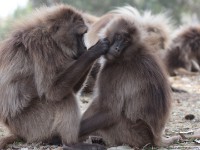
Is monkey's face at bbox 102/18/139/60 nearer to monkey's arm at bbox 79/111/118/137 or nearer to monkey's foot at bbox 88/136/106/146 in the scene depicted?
monkey's arm at bbox 79/111/118/137

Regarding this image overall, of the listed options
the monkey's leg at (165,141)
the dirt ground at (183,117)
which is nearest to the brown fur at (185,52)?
the dirt ground at (183,117)

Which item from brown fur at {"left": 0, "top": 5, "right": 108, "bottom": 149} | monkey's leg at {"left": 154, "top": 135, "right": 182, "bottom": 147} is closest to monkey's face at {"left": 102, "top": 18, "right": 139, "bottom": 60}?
brown fur at {"left": 0, "top": 5, "right": 108, "bottom": 149}

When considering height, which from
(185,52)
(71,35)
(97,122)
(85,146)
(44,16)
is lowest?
(185,52)

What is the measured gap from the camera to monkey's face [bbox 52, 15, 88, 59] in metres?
5.28

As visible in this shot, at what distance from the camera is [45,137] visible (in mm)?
5270

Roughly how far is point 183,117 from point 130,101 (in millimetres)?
1870

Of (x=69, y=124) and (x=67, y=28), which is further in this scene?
(x=67, y=28)

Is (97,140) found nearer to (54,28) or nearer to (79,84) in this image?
(79,84)

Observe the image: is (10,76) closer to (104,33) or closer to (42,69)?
(42,69)

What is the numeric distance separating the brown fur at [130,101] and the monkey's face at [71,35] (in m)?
0.29

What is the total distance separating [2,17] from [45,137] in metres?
18.2

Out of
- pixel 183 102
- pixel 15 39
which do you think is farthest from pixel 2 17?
pixel 15 39

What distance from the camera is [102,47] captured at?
5.14 m

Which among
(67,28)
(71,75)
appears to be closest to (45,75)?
(71,75)
